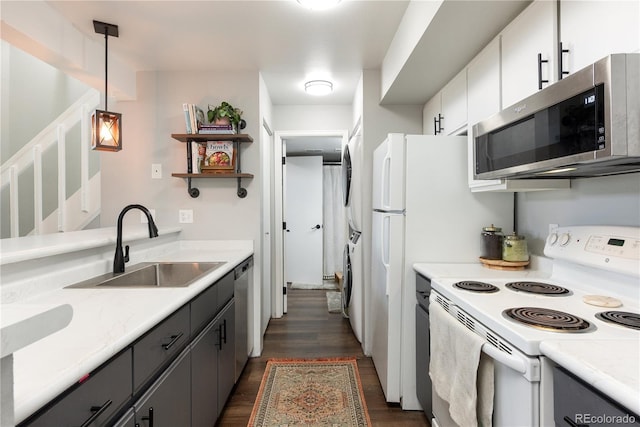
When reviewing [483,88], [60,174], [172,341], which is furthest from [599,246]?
[60,174]

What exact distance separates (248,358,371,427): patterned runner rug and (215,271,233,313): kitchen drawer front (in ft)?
2.27

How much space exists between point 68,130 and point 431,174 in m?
3.76

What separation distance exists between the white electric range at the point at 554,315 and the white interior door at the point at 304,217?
352cm

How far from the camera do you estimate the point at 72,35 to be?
2.12 meters

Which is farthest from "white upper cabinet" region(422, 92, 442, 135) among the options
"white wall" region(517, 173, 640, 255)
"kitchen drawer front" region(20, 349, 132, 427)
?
"kitchen drawer front" region(20, 349, 132, 427)

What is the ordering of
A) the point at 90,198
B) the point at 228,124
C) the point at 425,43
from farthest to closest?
the point at 90,198
the point at 228,124
the point at 425,43

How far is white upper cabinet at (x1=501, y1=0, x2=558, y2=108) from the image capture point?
1.27 m

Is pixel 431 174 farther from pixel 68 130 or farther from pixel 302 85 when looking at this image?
pixel 68 130

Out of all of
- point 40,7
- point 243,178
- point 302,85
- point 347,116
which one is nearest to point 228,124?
point 243,178

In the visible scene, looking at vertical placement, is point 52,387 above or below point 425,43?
below

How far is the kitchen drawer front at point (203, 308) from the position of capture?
1.46 meters

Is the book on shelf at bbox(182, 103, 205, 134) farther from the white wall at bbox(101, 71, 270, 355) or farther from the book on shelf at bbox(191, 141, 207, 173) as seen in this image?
the white wall at bbox(101, 71, 270, 355)

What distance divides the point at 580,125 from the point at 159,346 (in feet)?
4.81

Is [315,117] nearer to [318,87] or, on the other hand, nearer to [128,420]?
[318,87]
